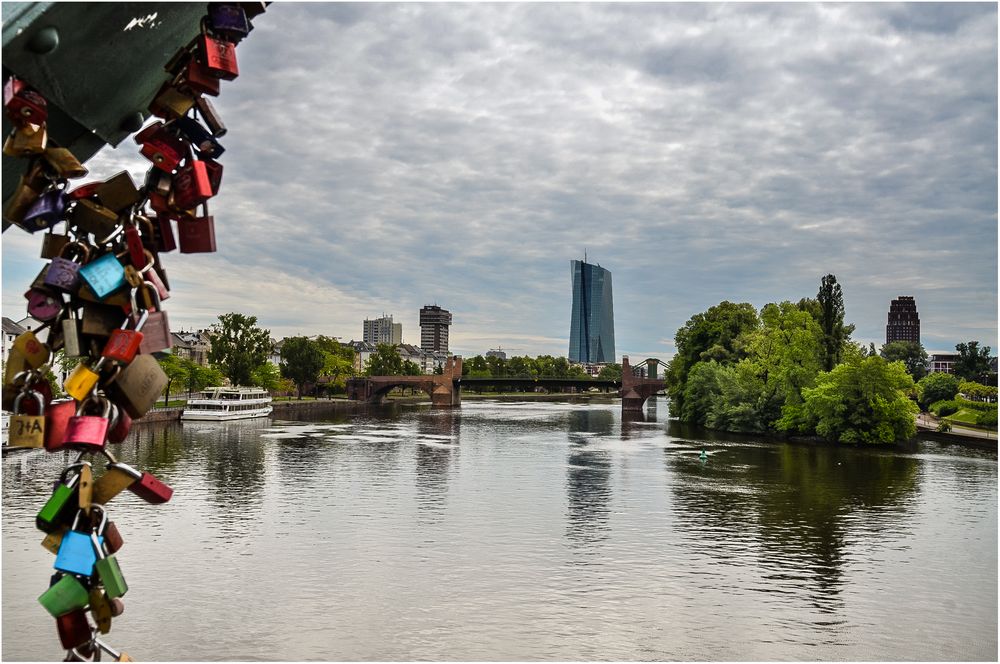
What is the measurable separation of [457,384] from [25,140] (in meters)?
Result: 125

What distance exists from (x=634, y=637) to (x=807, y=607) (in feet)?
16.9

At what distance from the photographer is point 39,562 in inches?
869

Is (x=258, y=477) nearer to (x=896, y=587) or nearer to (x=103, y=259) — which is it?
(x=896, y=587)

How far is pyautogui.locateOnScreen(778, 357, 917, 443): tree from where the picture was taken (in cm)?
5888

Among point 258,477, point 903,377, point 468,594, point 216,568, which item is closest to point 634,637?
point 468,594

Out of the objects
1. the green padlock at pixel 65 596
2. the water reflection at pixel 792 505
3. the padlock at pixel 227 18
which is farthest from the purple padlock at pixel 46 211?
the water reflection at pixel 792 505

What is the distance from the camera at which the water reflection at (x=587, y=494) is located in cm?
2738

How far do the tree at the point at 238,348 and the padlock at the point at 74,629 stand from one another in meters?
106

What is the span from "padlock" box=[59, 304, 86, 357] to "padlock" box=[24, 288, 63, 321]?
5 cm

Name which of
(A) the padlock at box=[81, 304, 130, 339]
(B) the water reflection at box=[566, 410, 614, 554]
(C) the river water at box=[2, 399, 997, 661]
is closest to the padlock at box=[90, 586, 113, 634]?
(A) the padlock at box=[81, 304, 130, 339]

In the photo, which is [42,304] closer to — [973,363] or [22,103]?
[22,103]

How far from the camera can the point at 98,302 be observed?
11.8 ft

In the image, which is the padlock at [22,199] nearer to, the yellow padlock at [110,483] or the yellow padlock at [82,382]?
the yellow padlock at [82,382]

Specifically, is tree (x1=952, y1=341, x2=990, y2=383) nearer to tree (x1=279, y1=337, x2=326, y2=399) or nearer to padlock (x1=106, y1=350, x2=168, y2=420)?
tree (x1=279, y1=337, x2=326, y2=399)
